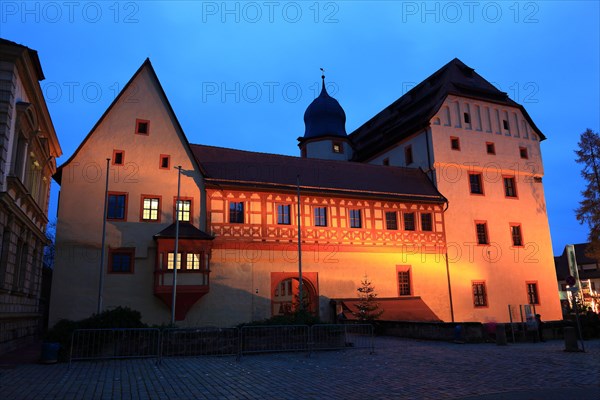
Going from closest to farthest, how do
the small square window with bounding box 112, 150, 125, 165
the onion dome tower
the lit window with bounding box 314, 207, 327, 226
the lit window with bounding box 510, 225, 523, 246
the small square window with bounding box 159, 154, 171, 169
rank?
the small square window with bounding box 112, 150, 125, 165
the small square window with bounding box 159, 154, 171, 169
the lit window with bounding box 314, 207, 327, 226
the lit window with bounding box 510, 225, 523, 246
the onion dome tower

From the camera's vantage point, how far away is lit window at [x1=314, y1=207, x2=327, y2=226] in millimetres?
30000

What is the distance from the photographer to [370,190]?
1262 inches

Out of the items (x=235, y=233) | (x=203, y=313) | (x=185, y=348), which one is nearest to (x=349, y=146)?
(x=235, y=233)

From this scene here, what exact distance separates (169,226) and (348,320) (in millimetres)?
11178

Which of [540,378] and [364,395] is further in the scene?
[540,378]

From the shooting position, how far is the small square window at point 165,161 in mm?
27205

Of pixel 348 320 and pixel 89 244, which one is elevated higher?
pixel 89 244

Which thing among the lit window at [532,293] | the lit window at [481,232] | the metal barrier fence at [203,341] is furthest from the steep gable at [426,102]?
the metal barrier fence at [203,341]

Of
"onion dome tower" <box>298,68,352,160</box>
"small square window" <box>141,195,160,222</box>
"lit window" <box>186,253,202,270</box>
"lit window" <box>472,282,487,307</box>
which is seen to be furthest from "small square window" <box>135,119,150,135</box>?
"lit window" <box>472,282,487,307</box>

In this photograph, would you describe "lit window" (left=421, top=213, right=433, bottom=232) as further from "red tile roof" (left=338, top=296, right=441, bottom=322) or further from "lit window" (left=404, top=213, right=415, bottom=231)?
"red tile roof" (left=338, top=296, right=441, bottom=322)

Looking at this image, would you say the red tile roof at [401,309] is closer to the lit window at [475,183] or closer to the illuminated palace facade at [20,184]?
the lit window at [475,183]

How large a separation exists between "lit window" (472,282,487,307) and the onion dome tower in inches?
663

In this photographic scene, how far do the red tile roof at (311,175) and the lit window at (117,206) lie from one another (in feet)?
15.6

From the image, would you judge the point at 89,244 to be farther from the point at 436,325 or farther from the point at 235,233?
the point at 436,325
